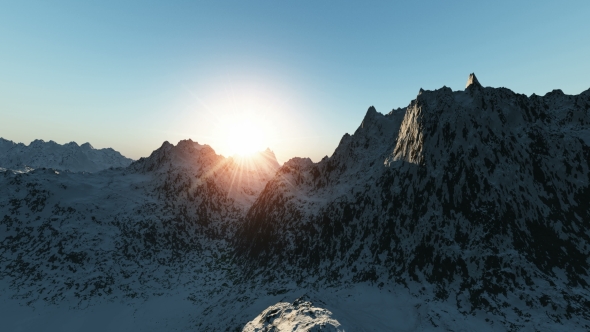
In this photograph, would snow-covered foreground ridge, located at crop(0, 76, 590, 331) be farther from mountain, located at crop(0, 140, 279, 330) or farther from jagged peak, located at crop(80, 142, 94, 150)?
jagged peak, located at crop(80, 142, 94, 150)

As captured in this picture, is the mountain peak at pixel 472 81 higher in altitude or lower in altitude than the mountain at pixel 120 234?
higher

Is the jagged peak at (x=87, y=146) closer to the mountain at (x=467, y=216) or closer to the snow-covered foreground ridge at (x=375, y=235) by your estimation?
the snow-covered foreground ridge at (x=375, y=235)

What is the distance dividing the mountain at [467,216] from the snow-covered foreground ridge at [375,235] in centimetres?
20

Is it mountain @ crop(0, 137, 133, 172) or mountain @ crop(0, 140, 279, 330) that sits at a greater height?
mountain @ crop(0, 137, 133, 172)

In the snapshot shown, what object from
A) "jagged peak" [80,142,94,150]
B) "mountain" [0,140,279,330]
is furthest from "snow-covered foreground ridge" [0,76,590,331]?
"jagged peak" [80,142,94,150]

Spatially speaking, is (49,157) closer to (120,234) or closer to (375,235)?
(120,234)

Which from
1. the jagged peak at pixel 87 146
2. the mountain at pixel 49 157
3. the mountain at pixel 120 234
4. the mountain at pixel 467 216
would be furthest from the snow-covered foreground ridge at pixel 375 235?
the jagged peak at pixel 87 146

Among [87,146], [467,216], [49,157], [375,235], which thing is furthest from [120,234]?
[87,146]

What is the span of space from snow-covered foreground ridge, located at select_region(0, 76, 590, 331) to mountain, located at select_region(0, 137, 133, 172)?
313 ft

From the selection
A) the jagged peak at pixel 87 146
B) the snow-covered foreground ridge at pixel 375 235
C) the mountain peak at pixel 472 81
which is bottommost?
the snow-covered foreground ridge at pixel 375 235

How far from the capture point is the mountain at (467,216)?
35.8 m

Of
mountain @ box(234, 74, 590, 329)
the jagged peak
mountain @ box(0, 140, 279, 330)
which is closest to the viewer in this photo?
mountain @ box(234, 74, 590, 329)

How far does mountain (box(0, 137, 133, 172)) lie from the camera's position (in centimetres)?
15025

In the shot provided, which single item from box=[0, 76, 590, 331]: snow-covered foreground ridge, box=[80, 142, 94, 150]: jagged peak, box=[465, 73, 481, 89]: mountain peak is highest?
box=[80, 142, 94, 150]: jagged peak
